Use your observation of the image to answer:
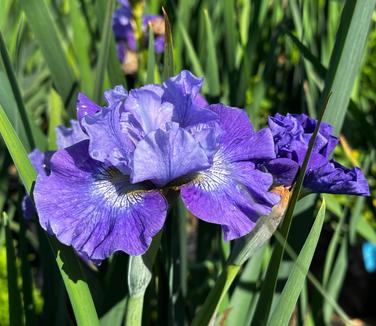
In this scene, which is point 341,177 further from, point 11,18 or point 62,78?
point 11,18

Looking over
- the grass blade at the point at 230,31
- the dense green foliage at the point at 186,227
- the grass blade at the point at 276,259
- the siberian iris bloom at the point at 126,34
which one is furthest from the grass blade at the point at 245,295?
the siberian iris bloom at the point at 126,34

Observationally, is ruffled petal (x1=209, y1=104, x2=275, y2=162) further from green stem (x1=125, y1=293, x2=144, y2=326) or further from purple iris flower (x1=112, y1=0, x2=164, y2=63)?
purple iris flower (x1=112, y1=0, x2=164, y2=63)

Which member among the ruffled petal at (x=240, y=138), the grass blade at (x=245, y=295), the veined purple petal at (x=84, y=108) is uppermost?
the veined purple petal at (x=84, y=108)

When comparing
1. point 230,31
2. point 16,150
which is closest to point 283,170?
point 16,150

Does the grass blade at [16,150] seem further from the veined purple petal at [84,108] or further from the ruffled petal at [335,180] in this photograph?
the ruffled petal at [335,180]

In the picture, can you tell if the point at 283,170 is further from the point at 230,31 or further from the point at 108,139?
the point at 230,31

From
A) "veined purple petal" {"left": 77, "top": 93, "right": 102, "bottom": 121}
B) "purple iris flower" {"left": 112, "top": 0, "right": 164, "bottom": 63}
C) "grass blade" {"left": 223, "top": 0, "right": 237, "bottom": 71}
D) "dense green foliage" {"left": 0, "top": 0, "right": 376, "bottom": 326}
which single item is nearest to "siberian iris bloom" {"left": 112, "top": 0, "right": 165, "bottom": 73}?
"purple iris flower" {"left": 112, "top": 0, "right": 164, "bottom": 63}
